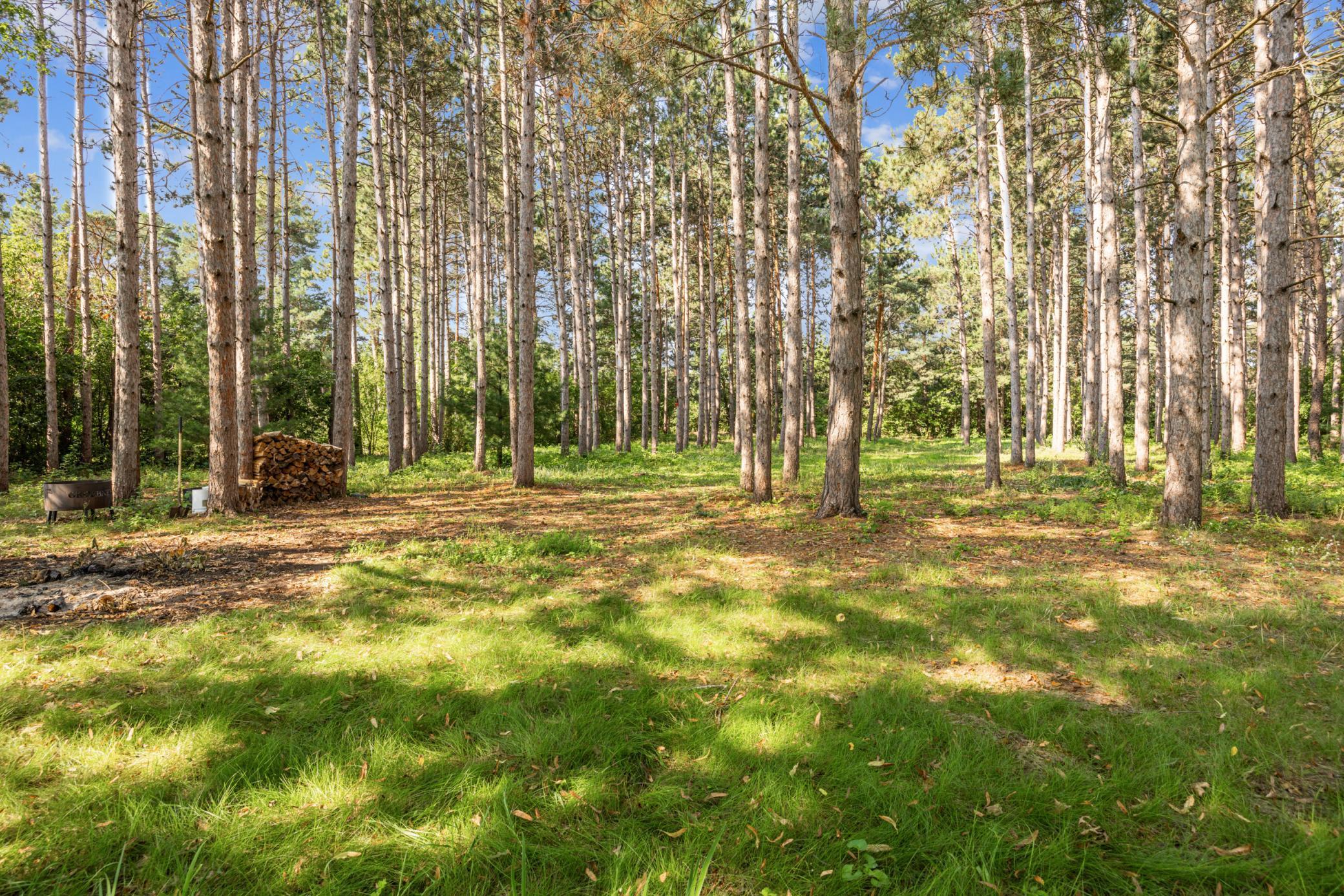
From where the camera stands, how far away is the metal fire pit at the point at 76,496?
25.3 ft

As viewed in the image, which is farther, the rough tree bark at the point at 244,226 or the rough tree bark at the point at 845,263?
the rough tree bark at the point at 244,226

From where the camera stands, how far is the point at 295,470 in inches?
399

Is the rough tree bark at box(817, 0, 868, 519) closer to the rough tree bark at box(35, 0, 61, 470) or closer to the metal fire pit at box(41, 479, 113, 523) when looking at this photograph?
the metal fire pit at box(41, 479, 113, 523)

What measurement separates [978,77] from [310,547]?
1039cm

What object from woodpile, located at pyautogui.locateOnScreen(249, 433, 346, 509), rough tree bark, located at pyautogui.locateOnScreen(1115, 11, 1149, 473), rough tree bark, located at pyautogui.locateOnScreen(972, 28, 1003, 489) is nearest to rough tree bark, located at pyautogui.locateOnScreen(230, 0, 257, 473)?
woodpile, located at pyautogui.locateOnScreen(249, 433, 346, 509)

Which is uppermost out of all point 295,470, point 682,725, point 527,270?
point 527,270

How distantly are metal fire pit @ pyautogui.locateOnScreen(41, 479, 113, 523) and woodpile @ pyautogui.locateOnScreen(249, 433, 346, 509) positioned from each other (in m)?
A: 1.76

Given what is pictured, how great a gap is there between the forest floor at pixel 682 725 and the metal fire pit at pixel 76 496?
1787mm

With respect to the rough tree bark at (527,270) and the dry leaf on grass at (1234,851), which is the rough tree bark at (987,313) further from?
the dry leaf on grass at (1234,851)

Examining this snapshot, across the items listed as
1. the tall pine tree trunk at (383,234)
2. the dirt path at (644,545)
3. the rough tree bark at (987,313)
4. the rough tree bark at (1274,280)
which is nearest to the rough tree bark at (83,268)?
the tall pine tree trunk at (383,234)

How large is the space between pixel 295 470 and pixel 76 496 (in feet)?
9.07

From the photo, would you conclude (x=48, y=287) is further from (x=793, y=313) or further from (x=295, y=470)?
(x=793, y=313)

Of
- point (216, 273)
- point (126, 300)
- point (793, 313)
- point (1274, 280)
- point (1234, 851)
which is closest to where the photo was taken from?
point (1234, 851)

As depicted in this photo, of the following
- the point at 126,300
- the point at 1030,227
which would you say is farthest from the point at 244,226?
the point at 1030,227
